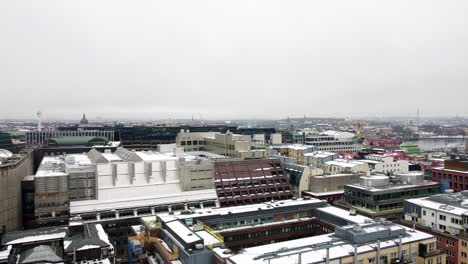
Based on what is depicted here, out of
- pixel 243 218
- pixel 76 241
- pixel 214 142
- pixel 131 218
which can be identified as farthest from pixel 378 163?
pixel 76 241

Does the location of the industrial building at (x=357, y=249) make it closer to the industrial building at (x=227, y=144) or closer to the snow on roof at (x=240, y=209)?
the snow on roof at (x=240, y=209)

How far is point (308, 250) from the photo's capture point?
4500cm

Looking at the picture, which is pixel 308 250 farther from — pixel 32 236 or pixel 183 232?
pixel 32 236

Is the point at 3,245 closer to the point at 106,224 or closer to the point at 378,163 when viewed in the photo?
the point at 106,224

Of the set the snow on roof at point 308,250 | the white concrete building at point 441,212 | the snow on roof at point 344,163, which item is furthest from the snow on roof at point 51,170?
the snow on roof at point 344,163

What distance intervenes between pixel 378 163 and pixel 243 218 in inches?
2929

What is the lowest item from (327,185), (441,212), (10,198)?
(327,185)

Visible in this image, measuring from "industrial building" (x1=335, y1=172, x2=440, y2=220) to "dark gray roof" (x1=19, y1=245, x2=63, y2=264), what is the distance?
5794 cm

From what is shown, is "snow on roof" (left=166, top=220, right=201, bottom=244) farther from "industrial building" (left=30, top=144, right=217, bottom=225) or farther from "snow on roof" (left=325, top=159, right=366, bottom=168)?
"snow on roof" (left=325, top=159, right=366, bottom=168)

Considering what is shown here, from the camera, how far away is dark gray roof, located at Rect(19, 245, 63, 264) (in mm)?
47278

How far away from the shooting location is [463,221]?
2237 inches

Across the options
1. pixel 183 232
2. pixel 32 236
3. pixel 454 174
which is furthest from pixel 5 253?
pixel 454 174

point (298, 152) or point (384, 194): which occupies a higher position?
point (298, 152)

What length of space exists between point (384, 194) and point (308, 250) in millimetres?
38321
